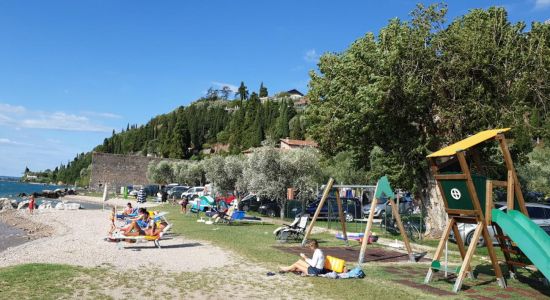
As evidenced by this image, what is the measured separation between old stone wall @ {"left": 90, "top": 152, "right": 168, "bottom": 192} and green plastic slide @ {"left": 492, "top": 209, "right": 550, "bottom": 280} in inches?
2965

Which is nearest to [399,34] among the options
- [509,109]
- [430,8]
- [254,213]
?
[430,8]

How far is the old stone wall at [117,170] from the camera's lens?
8050cm

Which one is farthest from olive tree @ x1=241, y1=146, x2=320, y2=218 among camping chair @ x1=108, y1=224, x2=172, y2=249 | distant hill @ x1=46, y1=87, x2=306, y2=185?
distant hill @ x1=46, y1=87, x2=306, y2=185

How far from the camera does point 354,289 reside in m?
9.10

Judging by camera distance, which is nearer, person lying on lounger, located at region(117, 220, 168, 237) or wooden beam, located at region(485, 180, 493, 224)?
wooden beam, located at region(485, 180, 493, 224)

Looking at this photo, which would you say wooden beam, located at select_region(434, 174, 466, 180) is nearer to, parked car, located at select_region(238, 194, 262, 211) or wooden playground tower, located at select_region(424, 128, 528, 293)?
wooden playground tower, located at select_region(424, 128, 528, 293)

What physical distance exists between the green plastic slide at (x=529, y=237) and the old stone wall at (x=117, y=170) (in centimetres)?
7531

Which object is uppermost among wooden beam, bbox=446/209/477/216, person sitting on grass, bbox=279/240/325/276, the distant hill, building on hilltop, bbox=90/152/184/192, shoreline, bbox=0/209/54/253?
the distant hill

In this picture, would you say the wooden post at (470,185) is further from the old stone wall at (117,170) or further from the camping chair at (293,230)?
the old stone wall at (117,170)

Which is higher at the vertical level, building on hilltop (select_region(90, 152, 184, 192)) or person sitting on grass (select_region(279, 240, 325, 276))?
building on hilltop (select_region(90, 152, 184, 192))

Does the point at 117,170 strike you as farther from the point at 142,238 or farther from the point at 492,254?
the point at 492,254

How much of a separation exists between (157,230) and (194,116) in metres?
132

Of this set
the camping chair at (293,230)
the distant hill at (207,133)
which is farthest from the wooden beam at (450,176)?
the distant hill at (207,133)

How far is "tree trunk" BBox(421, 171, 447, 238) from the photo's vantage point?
18839 mm
